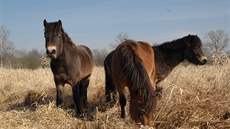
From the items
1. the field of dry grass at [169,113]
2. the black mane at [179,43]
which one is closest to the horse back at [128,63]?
the field of dry grass at [169,113]

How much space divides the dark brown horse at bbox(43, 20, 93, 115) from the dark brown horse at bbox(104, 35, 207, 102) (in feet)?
3.29

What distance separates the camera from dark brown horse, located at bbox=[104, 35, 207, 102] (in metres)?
8.45

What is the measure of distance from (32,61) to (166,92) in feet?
63.1

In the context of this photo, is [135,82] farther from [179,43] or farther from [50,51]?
[179,43]

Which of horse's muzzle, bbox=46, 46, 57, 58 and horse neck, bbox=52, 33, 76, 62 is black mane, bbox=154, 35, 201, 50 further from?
horse's muzzle, bbox=46, 46, 57, 58

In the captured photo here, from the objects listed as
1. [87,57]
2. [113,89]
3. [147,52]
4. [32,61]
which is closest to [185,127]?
[147,52]

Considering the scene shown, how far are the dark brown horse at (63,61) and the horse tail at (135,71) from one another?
1519mm

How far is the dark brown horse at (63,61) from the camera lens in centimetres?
652

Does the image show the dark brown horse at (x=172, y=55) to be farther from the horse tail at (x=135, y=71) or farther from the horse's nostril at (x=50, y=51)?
the horse tail at (x=135, y=71)

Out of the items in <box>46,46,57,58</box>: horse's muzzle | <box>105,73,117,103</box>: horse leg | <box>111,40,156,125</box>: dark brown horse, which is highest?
<box>46,46,57,58</box>: horse's muzzle

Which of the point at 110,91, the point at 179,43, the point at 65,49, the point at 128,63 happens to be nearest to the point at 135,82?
the point at 128,63

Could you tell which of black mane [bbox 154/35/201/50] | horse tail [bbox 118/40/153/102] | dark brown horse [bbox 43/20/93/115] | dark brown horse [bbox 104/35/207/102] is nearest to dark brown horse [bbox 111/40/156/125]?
horse tail [bbox 118/40/153/102]

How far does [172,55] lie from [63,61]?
3.43 meters

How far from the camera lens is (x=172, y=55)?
881 cm
